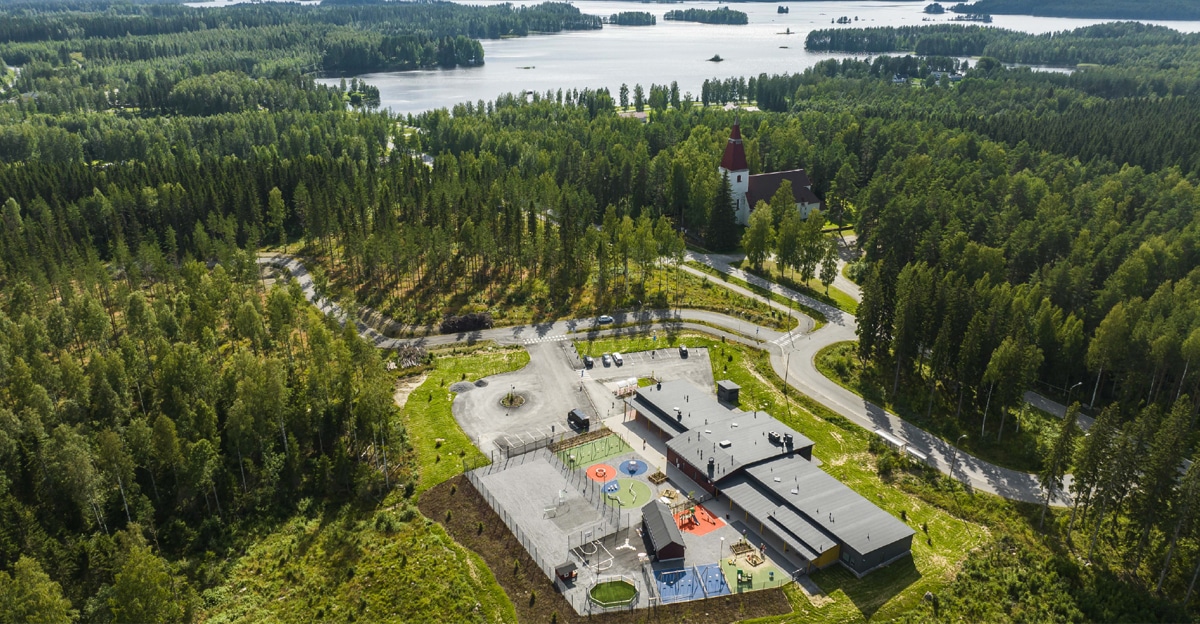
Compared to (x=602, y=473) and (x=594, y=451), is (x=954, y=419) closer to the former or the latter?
(x=594, y=451)

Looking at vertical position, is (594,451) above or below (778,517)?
below

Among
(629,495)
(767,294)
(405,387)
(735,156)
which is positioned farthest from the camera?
(735,156)

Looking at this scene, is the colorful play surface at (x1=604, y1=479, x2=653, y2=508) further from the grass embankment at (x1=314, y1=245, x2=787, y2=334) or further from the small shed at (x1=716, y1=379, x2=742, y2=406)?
the grass embankment at (x1=314, y1=245, x2=787, y2=334)

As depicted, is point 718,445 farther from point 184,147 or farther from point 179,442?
point 184,147

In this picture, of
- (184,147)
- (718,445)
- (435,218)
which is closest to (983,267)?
(718,445)

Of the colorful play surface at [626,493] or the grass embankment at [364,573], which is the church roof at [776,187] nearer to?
the colorful play surface at [626,493]

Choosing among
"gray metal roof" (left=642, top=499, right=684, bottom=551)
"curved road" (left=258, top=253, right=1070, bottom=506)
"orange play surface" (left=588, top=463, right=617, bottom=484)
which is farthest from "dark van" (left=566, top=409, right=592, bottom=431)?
"curved road" (left=258, top=253, right=1070, bottom=506)

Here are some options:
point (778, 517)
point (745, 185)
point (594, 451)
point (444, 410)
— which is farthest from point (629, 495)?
point (745, 185)

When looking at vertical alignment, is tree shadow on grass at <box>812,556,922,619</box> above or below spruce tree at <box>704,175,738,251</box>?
below
